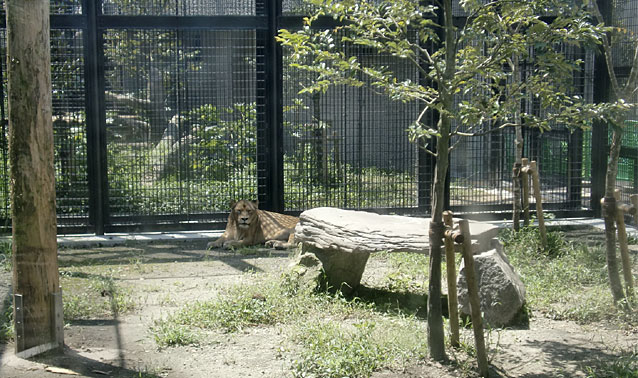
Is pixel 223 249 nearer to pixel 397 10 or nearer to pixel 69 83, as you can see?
pixel 69 83

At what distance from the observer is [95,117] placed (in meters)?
9.98

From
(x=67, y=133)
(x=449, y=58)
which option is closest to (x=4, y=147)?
(x=67, y=133)

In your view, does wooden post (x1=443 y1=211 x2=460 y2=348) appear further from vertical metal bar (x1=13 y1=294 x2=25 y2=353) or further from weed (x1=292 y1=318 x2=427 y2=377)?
vertical metal bar (x1=13 y1=294 x2=25 y2=353)

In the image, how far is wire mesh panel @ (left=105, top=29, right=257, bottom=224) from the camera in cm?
998

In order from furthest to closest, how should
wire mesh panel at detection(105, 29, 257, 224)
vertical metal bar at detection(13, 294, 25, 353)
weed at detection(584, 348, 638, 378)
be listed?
1. wire mesh panel at detection(105, 29, 257, 224)
2. vertical metal bar at detection(13, 294, 25, 353)
3. weed at detection(584, 348, 638, 378)

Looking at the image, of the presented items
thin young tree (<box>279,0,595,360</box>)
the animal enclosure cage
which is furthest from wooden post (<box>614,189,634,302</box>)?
the animal enclosure cage

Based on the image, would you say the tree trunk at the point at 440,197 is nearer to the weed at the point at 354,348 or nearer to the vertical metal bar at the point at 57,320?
the weed at the point at 354,348

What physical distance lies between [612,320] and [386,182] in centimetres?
483

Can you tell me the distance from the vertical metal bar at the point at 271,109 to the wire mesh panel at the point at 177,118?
149 mm

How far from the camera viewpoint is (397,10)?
5.03 meters

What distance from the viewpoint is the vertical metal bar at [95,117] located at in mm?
9844

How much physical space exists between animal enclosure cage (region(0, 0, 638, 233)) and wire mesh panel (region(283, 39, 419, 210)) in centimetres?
2

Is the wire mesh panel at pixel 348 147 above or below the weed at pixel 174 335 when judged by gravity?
above

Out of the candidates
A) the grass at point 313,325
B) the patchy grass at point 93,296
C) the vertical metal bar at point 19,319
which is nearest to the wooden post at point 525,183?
the grass at point 313,325
